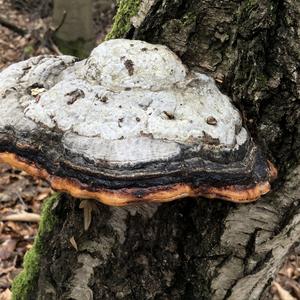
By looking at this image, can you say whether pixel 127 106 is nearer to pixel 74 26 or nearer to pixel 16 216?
pixel 16 216

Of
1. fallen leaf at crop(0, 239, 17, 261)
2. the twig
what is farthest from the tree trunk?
fallen leaf at crop(0, 239, 17, 261)

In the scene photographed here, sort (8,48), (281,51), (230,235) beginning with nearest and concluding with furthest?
(281,51) < (230,235) < (8,48)

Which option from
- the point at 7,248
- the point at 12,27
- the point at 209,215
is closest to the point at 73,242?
the point at 209,215

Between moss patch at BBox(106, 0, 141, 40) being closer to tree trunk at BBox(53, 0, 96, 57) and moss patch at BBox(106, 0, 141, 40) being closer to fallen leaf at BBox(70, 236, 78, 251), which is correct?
fallen leaf at BBox(70, 236, 78, 251)

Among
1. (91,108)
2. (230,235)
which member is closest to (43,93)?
(91,108)

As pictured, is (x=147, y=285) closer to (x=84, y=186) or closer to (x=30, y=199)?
(x=84, y=186)

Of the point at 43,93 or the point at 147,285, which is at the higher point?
the point at 43,93
